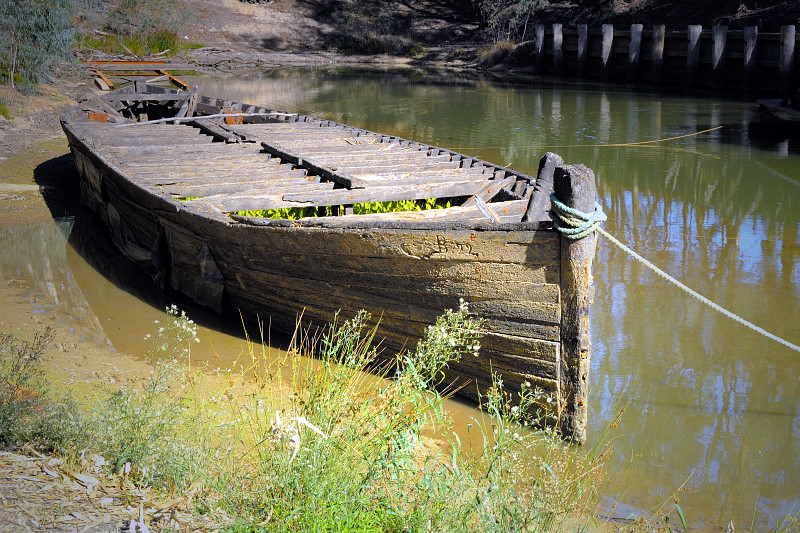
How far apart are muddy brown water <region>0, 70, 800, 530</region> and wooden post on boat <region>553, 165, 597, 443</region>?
304 mm

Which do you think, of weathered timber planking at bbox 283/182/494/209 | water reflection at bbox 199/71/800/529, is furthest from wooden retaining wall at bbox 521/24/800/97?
weathered timber planking at bbox 283/182/494/209

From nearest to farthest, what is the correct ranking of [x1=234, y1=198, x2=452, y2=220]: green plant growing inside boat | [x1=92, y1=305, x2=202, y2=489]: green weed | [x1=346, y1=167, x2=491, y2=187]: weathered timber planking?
[x1=92, y1=305, x2=202, y2=489]: green weed
[x1=234, y1=198, x2=452, y2=220]: green plant growing inside boat
[x1=346, y1=167, x2=491, y2=187]: weathered timber planking

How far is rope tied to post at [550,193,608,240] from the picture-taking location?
4348mm

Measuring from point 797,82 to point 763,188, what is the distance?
25.3 feet

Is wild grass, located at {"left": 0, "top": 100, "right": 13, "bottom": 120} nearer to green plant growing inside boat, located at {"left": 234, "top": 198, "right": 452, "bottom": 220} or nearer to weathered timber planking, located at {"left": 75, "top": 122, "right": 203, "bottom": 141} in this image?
weathered timber planking, located at {"left": 75, "top": 122, "right": 203, "bottom": 141}

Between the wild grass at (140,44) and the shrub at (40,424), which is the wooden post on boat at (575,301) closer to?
the shrub at (40,424)

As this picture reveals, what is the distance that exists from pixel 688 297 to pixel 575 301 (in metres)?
Result: 2.87

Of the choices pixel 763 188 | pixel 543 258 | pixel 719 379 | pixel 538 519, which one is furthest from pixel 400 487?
pixel 763 188

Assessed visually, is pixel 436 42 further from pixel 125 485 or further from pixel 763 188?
pixel 125 485

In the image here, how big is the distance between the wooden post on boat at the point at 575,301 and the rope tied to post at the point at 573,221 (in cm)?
4

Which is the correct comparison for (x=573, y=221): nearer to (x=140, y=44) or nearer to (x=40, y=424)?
(x=40, y=424)

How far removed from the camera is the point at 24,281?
24.6ft

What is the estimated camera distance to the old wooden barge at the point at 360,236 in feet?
15.2

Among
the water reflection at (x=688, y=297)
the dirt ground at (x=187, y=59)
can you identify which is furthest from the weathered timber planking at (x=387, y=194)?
the dirt ground at (x=187, y=59)
